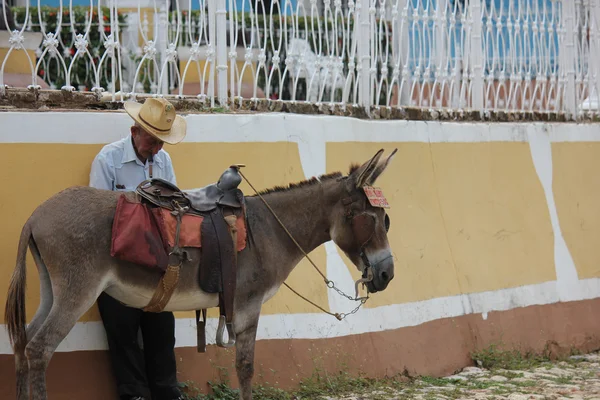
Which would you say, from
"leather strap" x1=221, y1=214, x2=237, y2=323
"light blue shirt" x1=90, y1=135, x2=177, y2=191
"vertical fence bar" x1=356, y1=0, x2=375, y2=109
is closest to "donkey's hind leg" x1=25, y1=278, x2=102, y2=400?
"leather strap" x1=221, y1=214, x2=237, y2=323

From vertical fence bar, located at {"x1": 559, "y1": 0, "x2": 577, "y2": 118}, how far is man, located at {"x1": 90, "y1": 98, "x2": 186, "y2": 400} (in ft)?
18.1

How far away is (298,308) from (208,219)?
1.67m

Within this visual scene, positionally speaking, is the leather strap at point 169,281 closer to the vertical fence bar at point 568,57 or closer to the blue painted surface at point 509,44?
the blue painted surface at point 509,44

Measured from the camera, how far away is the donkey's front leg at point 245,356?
5539 mm

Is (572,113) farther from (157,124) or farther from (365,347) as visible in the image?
(157,124)

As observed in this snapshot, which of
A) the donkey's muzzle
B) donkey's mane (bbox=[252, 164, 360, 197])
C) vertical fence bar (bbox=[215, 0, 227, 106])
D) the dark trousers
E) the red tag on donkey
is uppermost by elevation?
vertical fence bar (bbox=[215, 0, 227, 106])

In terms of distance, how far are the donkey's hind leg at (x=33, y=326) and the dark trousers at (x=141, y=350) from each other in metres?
0.69

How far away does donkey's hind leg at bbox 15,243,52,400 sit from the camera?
16.5 ft

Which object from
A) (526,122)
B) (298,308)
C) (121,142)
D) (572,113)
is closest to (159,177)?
(121,142)

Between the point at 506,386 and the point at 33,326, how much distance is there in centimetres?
375

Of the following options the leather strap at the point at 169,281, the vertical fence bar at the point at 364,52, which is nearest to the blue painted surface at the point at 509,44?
the vertical fence bar at the point at 364,52

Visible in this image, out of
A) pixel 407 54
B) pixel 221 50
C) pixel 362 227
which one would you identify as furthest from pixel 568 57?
pixel 362 227

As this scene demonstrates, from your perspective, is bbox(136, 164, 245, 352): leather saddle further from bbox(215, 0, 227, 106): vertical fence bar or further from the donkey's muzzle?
bbox(215, 0, 227, 106): vertical fence bar

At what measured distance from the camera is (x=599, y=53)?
415 inches
